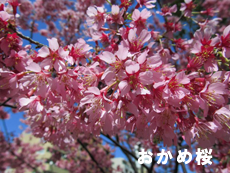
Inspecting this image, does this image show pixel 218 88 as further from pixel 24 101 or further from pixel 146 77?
pixel 24 101

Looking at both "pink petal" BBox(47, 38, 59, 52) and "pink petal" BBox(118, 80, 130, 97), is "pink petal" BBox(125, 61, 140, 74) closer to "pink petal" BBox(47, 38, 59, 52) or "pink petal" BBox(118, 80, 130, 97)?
"pink petal" BBox(118, 80, 130, 97)

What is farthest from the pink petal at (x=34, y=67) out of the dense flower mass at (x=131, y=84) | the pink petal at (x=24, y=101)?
the pink petal at (x=24, y=101)

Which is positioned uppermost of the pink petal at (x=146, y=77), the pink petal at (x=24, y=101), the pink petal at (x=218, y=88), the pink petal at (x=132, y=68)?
the pink petal at (x=132, y=68)

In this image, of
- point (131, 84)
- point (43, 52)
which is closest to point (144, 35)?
point (131, 84)

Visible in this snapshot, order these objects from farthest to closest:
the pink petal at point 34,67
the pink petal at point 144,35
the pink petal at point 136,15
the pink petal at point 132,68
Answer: the pink petal at point 136,15 < the pink petal at point 144,35 < the pink petal at point 34,67 < the pink petal at point 132,68

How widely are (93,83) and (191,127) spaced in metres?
0.88

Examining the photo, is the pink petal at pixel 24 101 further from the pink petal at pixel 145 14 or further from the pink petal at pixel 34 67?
the pink petal at pixel 145 14

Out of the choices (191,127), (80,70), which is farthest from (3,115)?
(191,127)

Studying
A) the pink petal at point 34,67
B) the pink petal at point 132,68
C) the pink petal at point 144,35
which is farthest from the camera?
the pink petal at point 144,35

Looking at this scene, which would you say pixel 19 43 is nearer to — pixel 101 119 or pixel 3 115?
pixel 101 119

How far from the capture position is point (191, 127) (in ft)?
4.54

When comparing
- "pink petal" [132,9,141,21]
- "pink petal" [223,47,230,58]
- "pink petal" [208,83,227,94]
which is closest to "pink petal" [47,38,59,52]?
"pink petal" [132,9,141,21]

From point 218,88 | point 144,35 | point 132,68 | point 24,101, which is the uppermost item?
point 144,35

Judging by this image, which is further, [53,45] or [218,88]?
[53,45]
